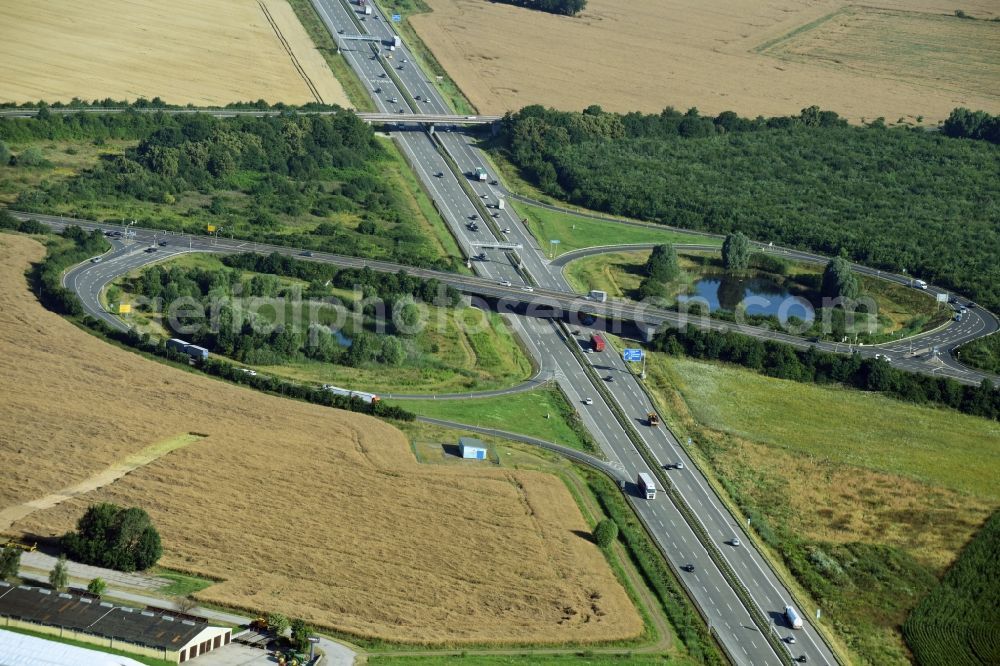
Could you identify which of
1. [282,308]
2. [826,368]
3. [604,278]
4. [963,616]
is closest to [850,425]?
[826,368]

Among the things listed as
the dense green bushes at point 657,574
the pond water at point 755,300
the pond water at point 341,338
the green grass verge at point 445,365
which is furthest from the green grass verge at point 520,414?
the pond water at point 755,300

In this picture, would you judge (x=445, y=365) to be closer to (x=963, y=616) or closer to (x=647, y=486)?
(x=647, y=486)

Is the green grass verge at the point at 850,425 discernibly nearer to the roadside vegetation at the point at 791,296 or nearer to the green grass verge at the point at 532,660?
the roadside vegetation at the point at 791,296

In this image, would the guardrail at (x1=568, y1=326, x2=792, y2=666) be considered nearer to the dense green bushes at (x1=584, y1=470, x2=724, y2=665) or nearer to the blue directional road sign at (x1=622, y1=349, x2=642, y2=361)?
the dense green bushes at (x1=584, y1=470, x2=724, y2=665)

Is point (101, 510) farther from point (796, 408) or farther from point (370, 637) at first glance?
point (796, 408)

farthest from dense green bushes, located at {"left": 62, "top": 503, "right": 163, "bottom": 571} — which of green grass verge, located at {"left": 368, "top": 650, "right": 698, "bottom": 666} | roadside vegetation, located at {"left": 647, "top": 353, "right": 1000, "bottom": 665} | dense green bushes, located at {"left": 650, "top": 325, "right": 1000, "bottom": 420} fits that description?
dense green bushes, located at {"left": 650, "top": 325, "right": 1000, "bottom": 420}

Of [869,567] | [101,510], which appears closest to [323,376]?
[101,510]
